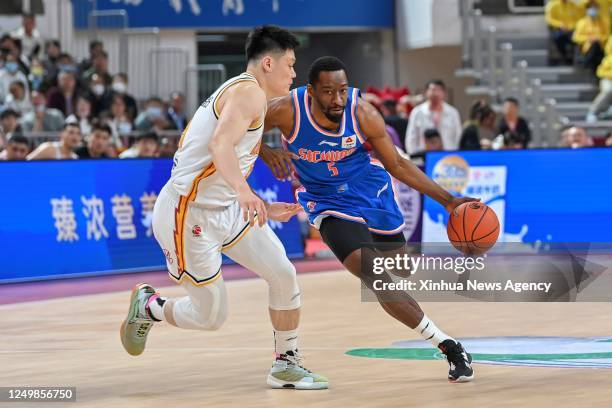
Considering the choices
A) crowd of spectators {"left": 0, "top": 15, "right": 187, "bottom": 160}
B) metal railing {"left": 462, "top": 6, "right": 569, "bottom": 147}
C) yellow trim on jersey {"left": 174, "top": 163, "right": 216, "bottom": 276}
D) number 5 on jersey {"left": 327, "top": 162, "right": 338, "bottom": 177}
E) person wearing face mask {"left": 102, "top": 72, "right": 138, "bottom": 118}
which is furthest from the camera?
metal railing {"left": 462, "top": 6, "right": 569, "bottom": 147}

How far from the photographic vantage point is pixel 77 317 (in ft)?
39.2

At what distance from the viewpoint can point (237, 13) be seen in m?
25.6

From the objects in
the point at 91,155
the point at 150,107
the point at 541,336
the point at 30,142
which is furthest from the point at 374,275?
the point at 150,107

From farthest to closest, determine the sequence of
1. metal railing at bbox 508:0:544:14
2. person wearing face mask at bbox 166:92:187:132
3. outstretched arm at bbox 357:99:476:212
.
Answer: metal railing at bbox 508:0:544:14
person wearing face mask at bbox 166:92:187:132
outstretched arm at bbox 357:99:476:212

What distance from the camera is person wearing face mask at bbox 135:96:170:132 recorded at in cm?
2050

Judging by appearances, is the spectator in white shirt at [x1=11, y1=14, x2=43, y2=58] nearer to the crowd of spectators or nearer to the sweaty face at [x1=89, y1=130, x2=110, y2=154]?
the crowd of spectators

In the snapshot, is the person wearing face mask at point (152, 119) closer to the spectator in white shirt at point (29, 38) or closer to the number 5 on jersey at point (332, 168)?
the spectator in white shirt at point (29, 38)

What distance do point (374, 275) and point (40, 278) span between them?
688 cm

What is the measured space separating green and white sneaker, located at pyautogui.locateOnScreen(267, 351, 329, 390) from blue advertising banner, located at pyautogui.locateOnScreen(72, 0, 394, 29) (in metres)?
16.7

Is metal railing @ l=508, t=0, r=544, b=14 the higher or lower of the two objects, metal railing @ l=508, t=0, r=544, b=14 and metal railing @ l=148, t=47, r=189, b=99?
the higher

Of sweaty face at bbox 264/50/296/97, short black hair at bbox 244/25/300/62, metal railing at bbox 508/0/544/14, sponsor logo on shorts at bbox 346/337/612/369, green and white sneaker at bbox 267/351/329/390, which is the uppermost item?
metal railing at bbox 508/0/544/14

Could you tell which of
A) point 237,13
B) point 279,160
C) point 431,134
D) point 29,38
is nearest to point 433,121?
point 431,134

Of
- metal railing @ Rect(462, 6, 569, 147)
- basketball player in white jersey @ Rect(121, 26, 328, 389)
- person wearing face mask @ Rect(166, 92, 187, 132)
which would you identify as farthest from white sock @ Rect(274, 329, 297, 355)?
metal railing @ Rect(462, 6, 569, 147)

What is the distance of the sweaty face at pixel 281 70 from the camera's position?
312 inches
